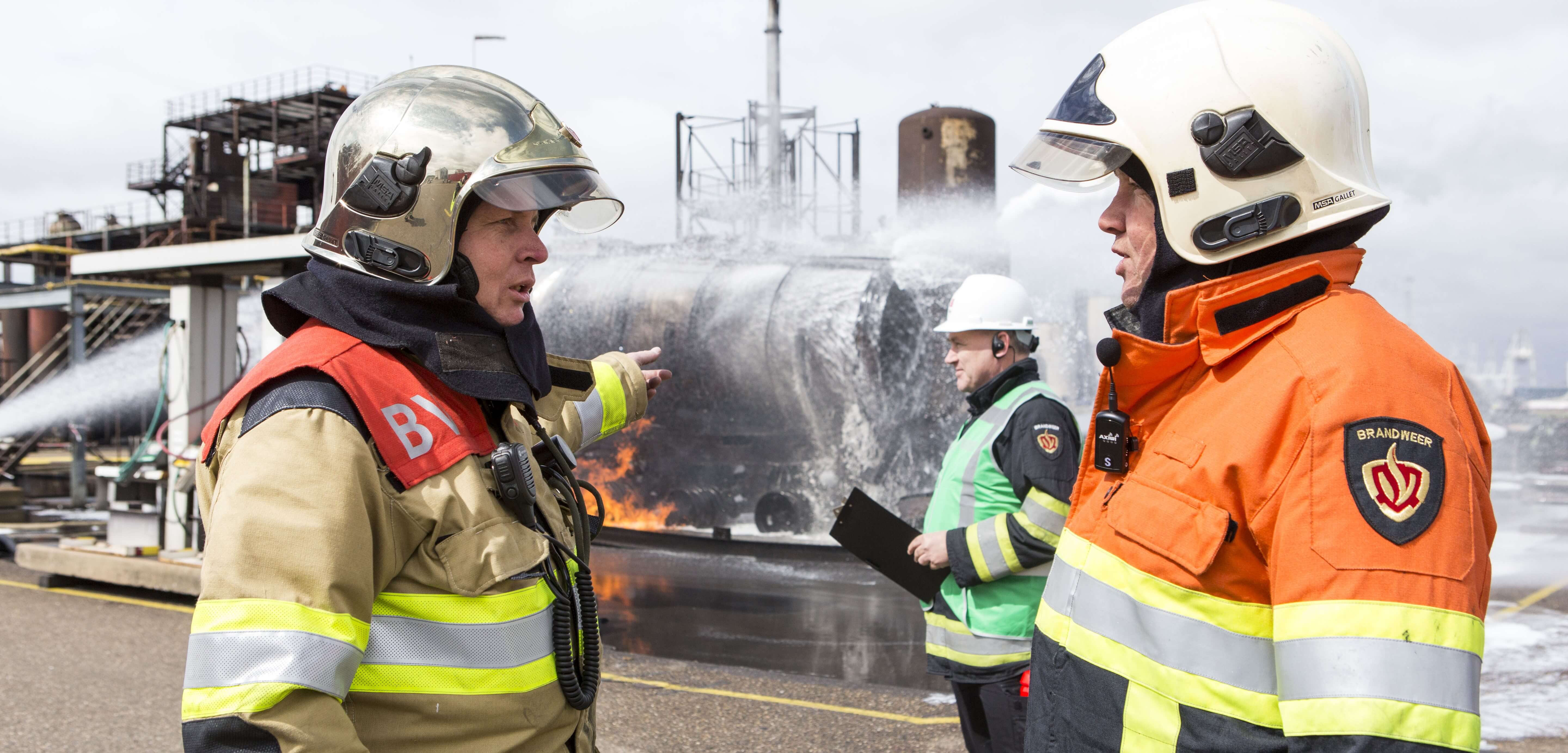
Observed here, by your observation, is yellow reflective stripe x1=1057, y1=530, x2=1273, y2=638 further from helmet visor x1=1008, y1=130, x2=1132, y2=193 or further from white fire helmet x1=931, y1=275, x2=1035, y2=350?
white fire helmet x1=931, y1=275, x2=1035, y2=350

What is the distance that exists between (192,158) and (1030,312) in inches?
1351

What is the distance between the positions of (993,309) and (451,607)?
256cm

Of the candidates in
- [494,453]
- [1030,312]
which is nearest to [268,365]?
[494,453]

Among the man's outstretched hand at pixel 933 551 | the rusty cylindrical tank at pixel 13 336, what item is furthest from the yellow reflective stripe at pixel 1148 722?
the rusty cylindrical tank at pixel 13 336

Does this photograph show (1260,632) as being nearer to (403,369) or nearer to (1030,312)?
(403,369)

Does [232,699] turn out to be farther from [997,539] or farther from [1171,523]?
[997,539]

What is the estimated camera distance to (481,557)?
156 centimetres

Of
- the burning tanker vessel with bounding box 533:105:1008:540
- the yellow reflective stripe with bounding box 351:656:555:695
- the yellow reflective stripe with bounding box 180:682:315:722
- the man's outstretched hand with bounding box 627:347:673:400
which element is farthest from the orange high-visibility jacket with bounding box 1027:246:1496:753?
the burning tanker vessel with bounding box 533:105:1008:540

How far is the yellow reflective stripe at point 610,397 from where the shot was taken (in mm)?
2742

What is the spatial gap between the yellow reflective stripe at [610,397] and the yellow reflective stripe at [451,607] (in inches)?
43.5

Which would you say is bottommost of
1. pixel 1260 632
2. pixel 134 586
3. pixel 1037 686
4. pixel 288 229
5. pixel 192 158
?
pixel 134 586

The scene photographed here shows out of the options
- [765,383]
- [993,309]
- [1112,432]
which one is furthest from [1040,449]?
[765,383]

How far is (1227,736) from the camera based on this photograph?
4.42 ft

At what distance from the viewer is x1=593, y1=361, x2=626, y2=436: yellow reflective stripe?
2742mm
